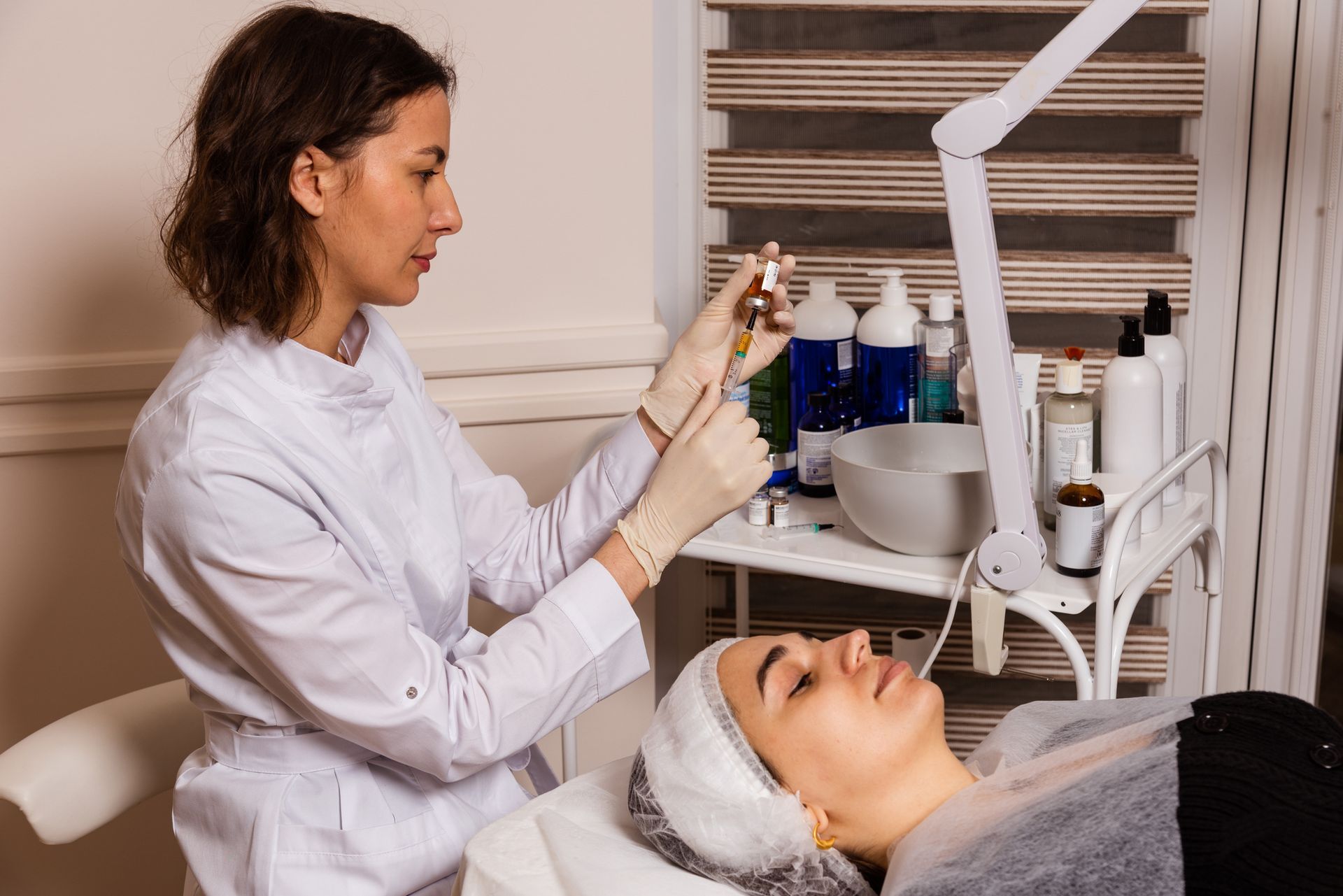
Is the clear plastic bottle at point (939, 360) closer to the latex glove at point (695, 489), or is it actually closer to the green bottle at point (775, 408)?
the green bottle at point (775, 408)

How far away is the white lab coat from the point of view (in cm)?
106

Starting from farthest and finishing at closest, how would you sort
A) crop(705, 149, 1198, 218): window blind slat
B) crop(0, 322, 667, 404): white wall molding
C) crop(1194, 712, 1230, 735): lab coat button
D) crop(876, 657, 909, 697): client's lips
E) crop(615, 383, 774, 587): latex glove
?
1. crop(705, 149, 1198, 218): window blind slat
2. crop(0, 322, 667, 404): white wall molding
3. crop(615, 383, 774, 587): latex glove
4. crop(876, 657, 909, 697): client's lips
5. crop(1194, 712, 1230, 735): lab coat button

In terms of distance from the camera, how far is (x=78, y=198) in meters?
1.66

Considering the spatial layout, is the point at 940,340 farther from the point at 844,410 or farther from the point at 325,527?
the point at 325,527

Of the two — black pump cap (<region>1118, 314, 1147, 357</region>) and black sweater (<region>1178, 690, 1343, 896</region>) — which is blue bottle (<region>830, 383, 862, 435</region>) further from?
black sweater (<region>1178, 690, 1343, 896</region>)

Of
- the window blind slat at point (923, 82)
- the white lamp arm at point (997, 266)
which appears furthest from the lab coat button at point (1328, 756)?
the window blind slat at point (923, 82)

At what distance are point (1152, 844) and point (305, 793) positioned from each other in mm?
792

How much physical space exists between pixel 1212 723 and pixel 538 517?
83cm

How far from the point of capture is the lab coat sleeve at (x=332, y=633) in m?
1.05

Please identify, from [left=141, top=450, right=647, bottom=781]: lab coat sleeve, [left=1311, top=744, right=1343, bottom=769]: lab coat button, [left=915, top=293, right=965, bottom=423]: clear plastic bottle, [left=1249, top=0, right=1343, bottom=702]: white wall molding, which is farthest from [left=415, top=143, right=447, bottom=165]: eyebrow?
[left=1249, top=0, right=1343, bottom=702]: white wall molding

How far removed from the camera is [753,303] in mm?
1353

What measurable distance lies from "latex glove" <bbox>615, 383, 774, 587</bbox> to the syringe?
99 mm

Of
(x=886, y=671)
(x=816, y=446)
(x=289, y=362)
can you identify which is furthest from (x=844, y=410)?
(x=289, y=362)

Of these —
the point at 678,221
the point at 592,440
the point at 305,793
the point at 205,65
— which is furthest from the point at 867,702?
the point at 205,65
